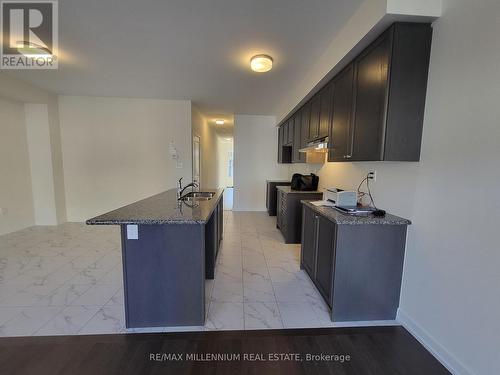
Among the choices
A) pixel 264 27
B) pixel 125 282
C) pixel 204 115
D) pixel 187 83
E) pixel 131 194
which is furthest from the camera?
pixel 204 115

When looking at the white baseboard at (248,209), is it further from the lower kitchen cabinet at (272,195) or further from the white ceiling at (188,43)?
the white ceiling at (188,43)

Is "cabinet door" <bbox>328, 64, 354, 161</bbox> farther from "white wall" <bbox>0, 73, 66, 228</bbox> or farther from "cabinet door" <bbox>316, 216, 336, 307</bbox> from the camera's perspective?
"white wall" <bbox>0, 73, 66, 228</bbox>

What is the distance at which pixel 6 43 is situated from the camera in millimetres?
2568

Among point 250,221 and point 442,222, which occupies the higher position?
point 442,222

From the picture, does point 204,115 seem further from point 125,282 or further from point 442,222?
point 442,222

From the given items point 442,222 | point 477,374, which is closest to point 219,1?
point 442,222

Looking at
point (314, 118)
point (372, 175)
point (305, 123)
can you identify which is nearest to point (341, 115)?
point (372, 175)

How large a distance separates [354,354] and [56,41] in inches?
166

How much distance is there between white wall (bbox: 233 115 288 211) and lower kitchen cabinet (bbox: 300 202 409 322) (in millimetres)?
4197

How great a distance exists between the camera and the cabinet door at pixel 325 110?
8.73ft

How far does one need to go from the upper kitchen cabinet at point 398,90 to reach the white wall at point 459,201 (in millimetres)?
68

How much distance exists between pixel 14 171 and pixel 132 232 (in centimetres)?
416

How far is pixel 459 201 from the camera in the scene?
143 centimetres

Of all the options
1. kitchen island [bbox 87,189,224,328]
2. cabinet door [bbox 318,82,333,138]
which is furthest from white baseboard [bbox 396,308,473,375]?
cabinet door [bbox 318,82,333,138]
